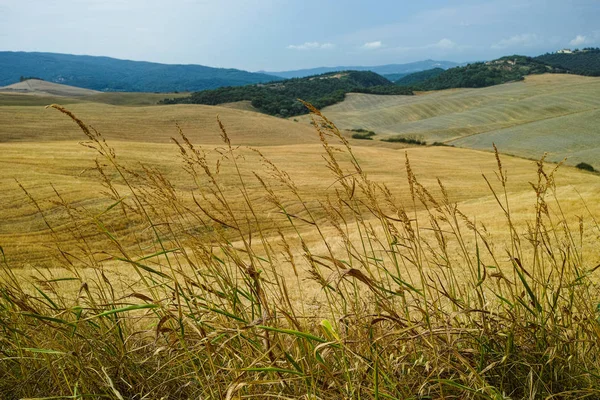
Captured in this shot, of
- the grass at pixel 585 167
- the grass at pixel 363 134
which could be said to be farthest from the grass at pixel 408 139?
the grass at pixel 585 167

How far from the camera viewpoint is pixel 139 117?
200ft

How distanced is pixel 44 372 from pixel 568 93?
105m

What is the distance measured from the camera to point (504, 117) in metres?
81.1

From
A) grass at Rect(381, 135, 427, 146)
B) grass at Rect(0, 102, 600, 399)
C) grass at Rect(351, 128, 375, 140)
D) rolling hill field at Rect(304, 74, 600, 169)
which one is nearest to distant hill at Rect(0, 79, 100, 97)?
rolling hill field at Rect(304, 74, 600, 169)

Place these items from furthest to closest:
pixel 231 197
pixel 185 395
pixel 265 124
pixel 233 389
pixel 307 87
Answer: pixel 307 87 < pixel 265 124 < pixel 231 197 < pixel 185 395 < pixel 233 389

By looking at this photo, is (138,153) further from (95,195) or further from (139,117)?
(139,117)

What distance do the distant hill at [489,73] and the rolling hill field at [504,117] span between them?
42.3ft

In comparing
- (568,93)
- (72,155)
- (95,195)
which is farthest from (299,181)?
(568,93)

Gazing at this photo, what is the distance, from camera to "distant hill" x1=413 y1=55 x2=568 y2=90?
13488cm

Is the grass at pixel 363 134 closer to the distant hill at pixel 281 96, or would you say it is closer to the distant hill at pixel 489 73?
the distant hill at pixel 281 96

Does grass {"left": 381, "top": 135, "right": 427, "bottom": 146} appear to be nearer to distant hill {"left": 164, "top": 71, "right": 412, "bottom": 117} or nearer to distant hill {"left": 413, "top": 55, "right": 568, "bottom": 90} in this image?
distant hill {"left": 164, "top": 71, "right": 412, "bottom": 117}

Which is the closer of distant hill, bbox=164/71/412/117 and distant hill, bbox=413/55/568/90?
distant hill, bbox=164/71/412/117

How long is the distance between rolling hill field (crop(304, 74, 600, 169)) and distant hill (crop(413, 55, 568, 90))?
1291 cm

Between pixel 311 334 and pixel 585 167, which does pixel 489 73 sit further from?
pixel 311 334
